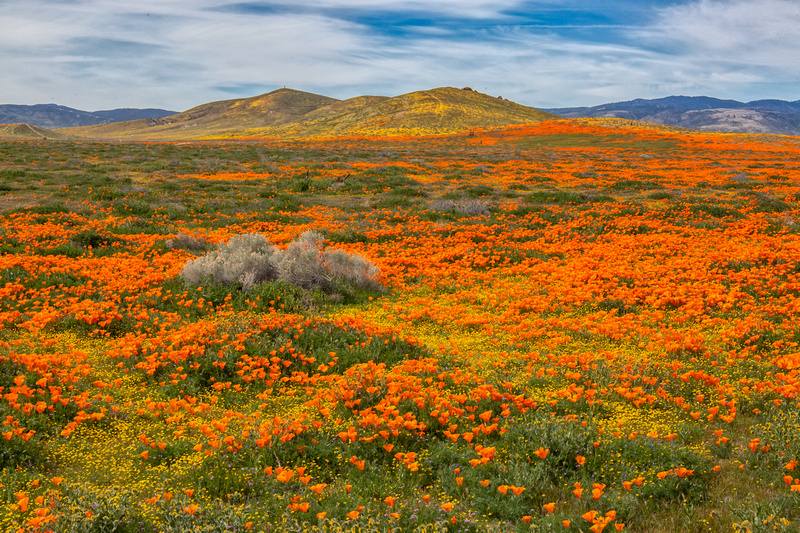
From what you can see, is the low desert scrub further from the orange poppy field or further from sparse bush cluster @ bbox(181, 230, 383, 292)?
sparse bush cluster @ bbox(181, 230, 383, 292)

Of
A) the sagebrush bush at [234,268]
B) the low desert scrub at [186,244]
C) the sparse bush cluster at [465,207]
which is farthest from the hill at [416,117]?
the sagebrush bush at [234,268]

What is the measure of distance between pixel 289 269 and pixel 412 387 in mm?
4752

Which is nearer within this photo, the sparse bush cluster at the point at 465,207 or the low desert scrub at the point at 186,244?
the low desert scrub at the point at 186,244

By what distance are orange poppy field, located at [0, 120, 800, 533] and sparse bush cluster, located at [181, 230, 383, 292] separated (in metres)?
0.23

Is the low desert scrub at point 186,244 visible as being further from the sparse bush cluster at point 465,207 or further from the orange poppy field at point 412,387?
the sparse bush cluster at point 465,207

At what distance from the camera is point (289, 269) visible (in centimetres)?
882

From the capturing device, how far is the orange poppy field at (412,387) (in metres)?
3.45

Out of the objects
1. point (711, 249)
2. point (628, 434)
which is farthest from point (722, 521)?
point (711, 249)

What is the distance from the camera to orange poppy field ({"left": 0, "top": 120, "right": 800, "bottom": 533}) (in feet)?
11.3

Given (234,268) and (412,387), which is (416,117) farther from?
(412,387)

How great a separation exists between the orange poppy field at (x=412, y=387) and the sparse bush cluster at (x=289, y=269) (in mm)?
227

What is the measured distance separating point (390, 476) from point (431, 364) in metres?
1.84

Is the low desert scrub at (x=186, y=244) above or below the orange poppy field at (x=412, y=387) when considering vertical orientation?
above

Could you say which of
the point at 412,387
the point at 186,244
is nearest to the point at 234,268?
the point at 186,244
